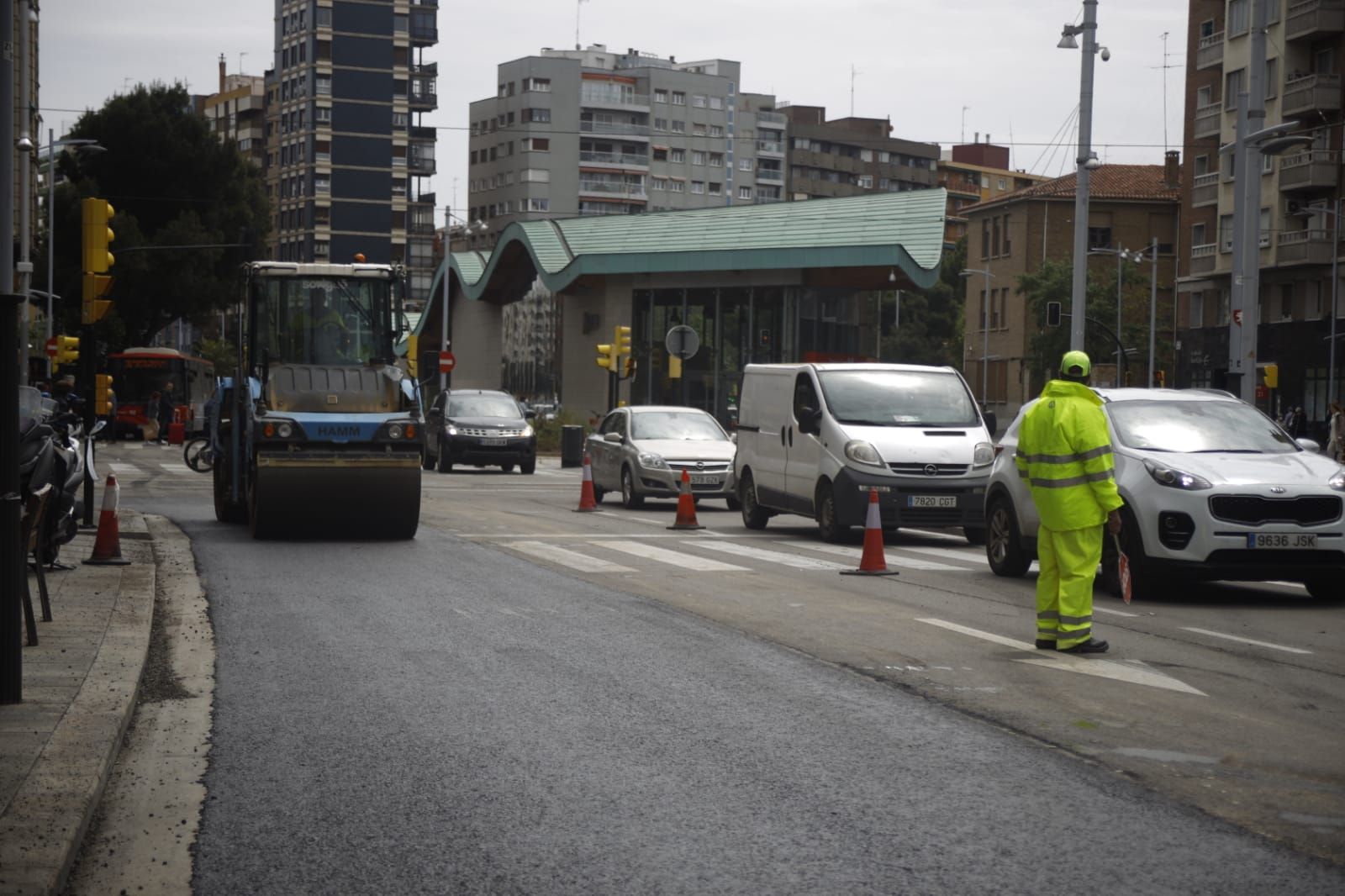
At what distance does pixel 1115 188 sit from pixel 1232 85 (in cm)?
2023

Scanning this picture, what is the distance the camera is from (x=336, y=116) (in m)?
131

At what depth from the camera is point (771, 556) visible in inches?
700

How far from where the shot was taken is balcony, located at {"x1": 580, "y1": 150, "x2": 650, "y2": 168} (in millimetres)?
145250

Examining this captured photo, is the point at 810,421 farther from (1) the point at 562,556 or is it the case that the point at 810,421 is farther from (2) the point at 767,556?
(1) the point at 562,556

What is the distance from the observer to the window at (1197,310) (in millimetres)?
75481

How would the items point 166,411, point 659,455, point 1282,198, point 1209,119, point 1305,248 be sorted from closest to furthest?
point 659,455 < point 166,411 < point 1305,248 < point 1282,198 < point 1209,119

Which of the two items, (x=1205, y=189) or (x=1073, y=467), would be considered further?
(x=1205, y=189)

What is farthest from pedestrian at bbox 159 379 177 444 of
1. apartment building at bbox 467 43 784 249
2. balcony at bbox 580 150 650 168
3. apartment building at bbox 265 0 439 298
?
balcony at bbox 580 150 650 168

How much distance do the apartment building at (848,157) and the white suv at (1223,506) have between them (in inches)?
5665

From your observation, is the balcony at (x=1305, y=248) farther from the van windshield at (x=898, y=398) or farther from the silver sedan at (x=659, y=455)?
the van windshield at (x=898, y=398)

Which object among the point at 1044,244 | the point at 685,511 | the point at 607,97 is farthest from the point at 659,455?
the point at 607,97

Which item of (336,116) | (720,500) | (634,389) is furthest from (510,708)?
(336,116)

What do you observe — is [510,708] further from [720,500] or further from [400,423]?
[720,500]

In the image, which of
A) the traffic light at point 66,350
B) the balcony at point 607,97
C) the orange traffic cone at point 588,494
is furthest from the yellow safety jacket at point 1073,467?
the balcony at point 607,97
